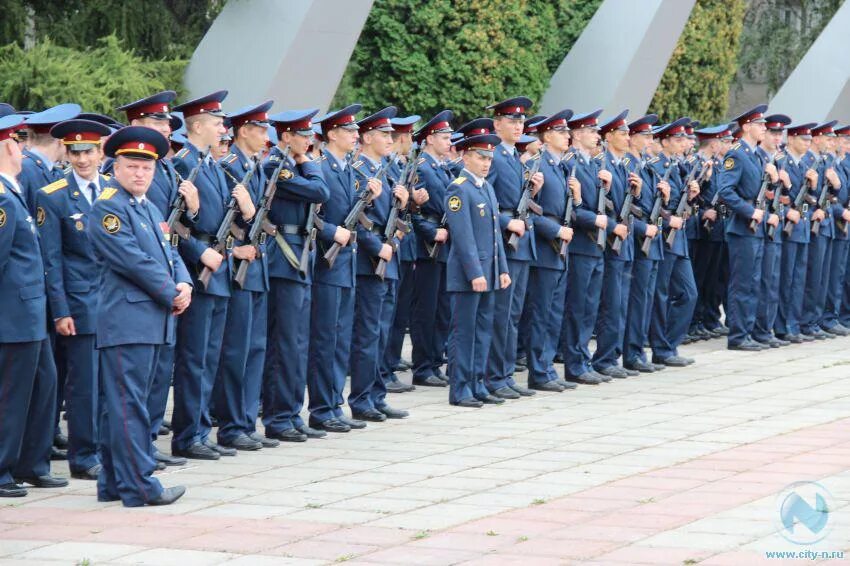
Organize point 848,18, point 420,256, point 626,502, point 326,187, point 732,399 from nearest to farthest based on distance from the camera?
point 626,502 < point 326,187 < point 732,399 < point 420,256 < point 848,18

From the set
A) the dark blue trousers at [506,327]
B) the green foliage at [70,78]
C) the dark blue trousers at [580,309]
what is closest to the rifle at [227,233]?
the dark blue trousers at [506,327]

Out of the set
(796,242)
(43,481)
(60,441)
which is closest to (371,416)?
(60,441)

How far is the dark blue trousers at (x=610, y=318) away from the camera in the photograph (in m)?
13.0

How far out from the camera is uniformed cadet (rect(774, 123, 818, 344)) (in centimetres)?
1566

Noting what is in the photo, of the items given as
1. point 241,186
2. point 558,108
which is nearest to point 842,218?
point 558,108

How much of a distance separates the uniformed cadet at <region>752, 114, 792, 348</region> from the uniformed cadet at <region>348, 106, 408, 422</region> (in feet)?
17.5

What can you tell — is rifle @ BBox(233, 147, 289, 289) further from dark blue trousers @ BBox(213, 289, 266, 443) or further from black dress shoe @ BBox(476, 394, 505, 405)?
black dress shoe @ BBox(476, 394, 505, 405)

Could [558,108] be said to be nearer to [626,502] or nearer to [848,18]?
[848,18]

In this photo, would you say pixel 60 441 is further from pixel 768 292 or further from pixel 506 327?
pixel 768 292

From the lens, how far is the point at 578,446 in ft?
Result: 31.3

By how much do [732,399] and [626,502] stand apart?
4.14 metres

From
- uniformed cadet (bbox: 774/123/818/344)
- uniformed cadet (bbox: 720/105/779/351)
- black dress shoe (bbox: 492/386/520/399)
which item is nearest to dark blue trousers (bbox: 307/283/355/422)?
black dress shoe (bbox: 492/386/520/399)

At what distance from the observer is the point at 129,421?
768 centimetres

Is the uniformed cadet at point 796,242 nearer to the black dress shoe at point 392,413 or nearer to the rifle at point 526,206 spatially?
the rifle at point 526,206
